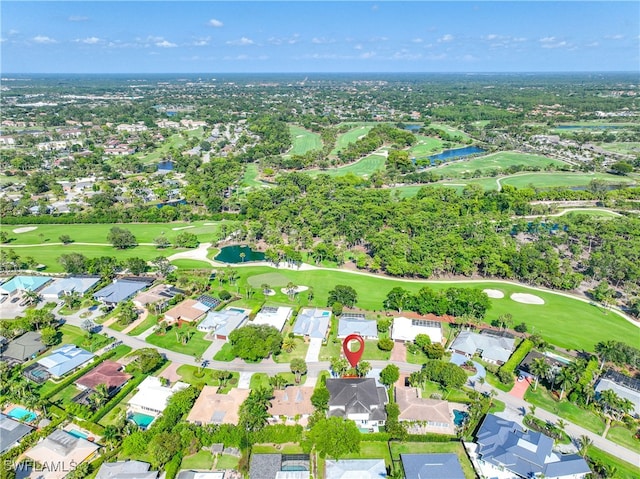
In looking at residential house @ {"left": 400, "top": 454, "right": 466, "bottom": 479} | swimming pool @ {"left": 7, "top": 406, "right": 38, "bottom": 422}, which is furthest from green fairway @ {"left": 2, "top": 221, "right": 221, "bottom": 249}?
residential house @ {"left": 400, "top": 454, "right": 466, "bottom": 479}

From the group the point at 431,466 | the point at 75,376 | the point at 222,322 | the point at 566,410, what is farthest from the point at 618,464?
the point at 75,376

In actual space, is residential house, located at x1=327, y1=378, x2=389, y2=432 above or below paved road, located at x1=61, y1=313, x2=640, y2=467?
above

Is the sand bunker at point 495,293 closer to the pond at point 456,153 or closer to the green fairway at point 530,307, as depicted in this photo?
the green fairway at point 530,307

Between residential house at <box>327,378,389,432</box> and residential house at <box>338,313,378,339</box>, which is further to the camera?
residential house at <box>338,313,378,339</box>

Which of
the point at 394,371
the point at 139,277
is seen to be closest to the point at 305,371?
the point at 394,371

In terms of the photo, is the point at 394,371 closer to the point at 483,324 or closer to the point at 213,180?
the point at 483,324

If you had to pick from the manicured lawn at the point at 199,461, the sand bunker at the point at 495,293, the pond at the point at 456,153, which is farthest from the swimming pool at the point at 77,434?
the pond at the point at 456,153

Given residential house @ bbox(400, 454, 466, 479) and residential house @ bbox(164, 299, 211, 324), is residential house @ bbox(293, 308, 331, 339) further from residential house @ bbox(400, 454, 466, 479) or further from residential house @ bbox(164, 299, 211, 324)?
residential house @ bbox(400, 454, 466, 479)
